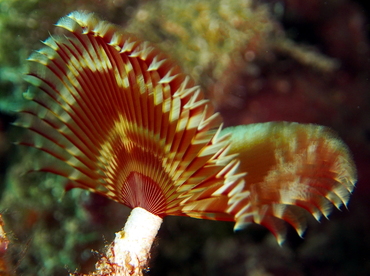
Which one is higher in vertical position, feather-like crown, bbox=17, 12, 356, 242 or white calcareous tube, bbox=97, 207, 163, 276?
feather-like crown, bbox=17, 12, 356, 242

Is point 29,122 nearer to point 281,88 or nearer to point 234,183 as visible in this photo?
point 234,183

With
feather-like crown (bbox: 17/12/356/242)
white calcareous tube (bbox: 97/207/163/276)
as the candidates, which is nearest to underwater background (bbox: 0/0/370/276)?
white calcareous tube (bbox: 97/207/163/276)

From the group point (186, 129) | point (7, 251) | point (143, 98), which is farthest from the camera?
point (7, 251)

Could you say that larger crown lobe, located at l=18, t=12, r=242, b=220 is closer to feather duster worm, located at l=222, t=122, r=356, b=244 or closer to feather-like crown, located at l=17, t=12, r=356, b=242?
feather-like crown, located at l=17, t=12, r=356, b=242

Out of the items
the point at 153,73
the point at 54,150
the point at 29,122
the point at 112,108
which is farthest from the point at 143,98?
the point at 29,122

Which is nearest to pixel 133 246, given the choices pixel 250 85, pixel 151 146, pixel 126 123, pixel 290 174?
pixel 151 146
